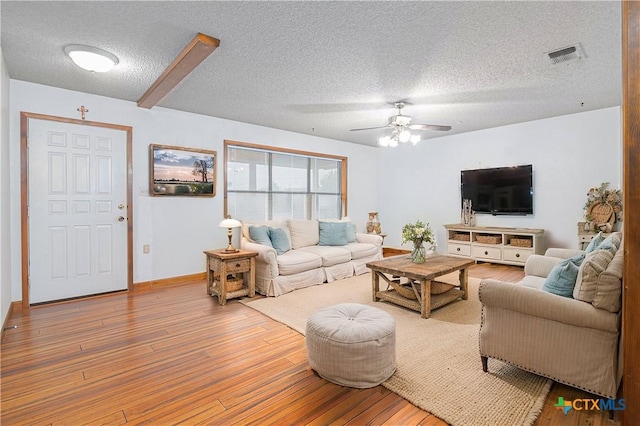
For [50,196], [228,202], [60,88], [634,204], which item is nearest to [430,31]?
[634,204]

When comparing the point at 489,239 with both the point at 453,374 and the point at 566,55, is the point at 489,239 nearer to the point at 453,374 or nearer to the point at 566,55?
the point at 566,55

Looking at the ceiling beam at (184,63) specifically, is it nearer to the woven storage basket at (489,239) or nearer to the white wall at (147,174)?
the white wall at (147,174)

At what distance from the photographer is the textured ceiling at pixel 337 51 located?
210cm

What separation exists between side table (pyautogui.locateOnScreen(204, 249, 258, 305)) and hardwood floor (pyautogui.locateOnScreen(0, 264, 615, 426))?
0.47 m

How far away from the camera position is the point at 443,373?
2.04m

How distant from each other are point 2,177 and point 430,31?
391 centimetres

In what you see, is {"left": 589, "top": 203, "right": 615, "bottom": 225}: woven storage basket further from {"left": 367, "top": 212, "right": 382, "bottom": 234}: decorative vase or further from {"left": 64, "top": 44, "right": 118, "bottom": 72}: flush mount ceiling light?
{"left": 64, "top": 44, "right": 118, "bottom": 72}: flush mount ceiling light

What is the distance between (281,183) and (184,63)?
10.1 ft

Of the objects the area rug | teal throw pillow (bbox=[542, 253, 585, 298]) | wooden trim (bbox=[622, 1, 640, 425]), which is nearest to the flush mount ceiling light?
the area rug

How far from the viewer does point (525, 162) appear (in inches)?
202

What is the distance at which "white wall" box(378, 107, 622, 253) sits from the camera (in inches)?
175

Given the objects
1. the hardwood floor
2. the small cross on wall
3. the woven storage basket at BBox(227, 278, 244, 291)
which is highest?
the small cross on wall

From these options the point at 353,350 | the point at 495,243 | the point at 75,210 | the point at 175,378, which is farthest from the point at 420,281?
the point at 75,210

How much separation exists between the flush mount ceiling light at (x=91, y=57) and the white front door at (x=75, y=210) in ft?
4.23
